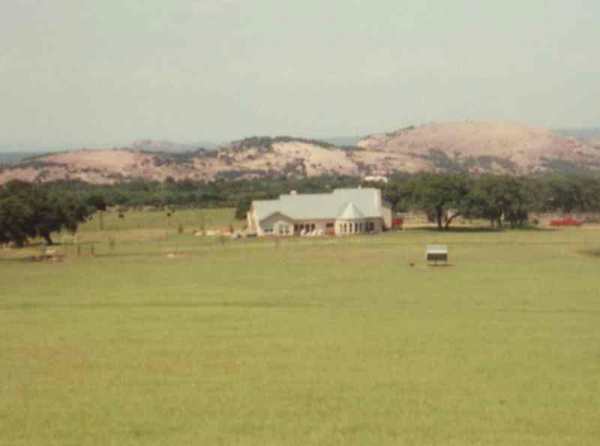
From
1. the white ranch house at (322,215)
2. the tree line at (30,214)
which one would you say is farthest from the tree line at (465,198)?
the tree line at (30,214)

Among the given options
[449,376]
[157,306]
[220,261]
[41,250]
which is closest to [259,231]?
[41,250]

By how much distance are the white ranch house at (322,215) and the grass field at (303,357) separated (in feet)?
163

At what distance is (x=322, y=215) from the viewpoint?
112062mm

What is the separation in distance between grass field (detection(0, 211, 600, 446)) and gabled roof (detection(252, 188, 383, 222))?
51123mm

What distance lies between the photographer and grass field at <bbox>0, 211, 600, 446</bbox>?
64.0 ft

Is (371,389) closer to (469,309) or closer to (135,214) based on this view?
(469,309)

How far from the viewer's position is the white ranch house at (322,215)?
110000 millimetres

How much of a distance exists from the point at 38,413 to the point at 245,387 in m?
4.46

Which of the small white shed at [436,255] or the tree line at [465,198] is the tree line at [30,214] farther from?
the small white shed at [436,255]

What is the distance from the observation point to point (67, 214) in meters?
98.4

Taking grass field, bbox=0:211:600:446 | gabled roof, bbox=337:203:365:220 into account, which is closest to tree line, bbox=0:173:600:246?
gabled roof, bbox=337:203:365:220

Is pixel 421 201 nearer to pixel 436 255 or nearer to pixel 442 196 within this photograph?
pixel 442 196

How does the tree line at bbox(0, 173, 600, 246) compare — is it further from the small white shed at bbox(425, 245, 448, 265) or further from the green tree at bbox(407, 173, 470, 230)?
the small white shed at bbox(425, 245, 448, 265)

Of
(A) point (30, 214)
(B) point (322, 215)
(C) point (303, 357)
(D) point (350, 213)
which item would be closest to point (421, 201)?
(D) point (350, 213)
